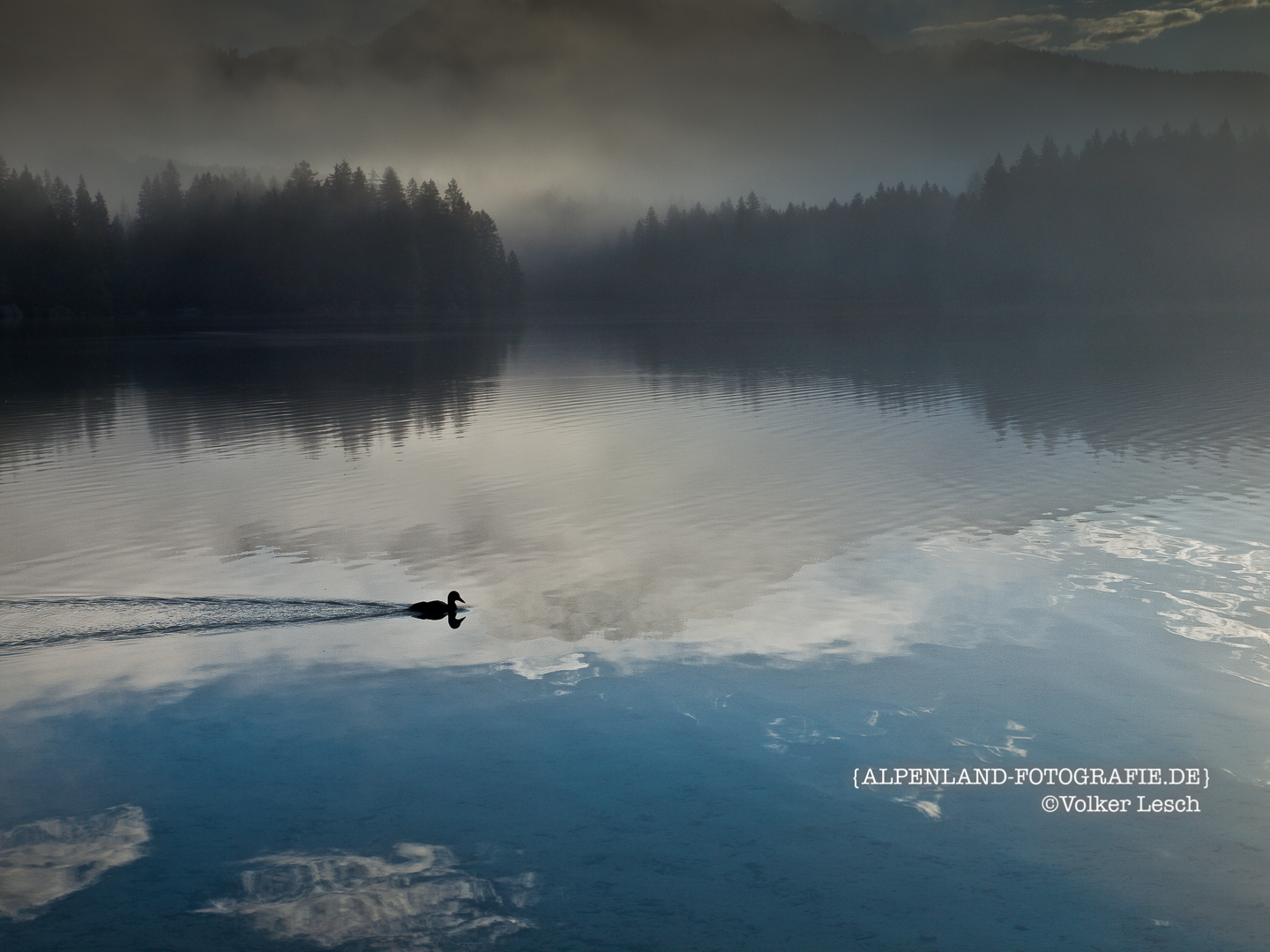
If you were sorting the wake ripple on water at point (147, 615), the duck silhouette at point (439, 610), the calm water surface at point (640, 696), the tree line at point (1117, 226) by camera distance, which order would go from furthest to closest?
1. the tree line at point (1117, 226)
2. the duck silhouette at point (439, 610)
3. the wake ripple on water at point (147, 615)
4. the calm water surface at point (640, 696)

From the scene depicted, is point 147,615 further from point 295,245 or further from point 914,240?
point 914,240

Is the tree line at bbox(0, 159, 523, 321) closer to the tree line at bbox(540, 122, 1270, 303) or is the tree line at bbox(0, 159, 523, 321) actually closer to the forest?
the forest

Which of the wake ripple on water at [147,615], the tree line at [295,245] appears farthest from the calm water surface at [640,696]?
the tree line at [295,245]

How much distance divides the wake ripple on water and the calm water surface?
7 centimetres

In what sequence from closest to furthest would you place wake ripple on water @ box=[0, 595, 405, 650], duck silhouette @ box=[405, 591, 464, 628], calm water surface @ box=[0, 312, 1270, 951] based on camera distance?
calm water surface @ box=[0, 312, 1270, 951] → wake ripple on water @ box=[0, 595, 405, 650] → duck silhouette @ box=[405, 591, 464, 628]

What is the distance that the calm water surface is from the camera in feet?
25.3

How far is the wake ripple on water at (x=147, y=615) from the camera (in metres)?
13.8

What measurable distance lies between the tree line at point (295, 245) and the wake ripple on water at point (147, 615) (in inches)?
5505

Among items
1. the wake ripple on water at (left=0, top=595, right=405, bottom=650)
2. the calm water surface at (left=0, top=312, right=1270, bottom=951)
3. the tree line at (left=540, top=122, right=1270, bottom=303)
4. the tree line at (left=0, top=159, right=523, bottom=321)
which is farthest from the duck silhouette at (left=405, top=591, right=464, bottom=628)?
the tree line at (left=540, top=122, right=1270, bottom=303)

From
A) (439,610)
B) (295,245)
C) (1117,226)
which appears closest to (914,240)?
(1117,226)

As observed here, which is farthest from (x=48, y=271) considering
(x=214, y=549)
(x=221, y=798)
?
Answer: (x=221, y=798)

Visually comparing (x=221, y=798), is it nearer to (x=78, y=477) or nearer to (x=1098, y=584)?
(x=1098, y=584)

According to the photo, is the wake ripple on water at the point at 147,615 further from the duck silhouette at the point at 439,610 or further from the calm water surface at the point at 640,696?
the duck silhouette at the point at 439,610

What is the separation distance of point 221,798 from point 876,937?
573cm
